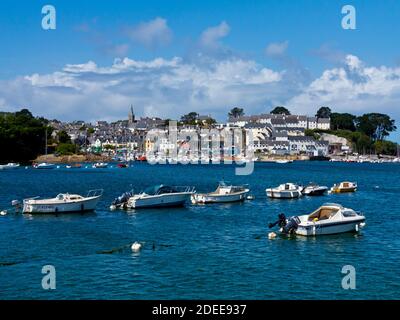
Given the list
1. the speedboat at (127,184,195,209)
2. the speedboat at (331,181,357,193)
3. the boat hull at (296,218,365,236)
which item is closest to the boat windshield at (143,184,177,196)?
the speedboat at (127,184,195,209)

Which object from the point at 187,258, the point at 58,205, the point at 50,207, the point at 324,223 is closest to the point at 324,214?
the point at 324,223

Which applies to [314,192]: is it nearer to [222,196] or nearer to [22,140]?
[222,196]

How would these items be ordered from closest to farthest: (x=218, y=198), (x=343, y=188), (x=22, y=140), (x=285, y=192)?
(x=218, y=198) → (x=285, y=192) → (x=343, y=188) → (x=22, y=140)

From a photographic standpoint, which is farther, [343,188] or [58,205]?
[343,188]

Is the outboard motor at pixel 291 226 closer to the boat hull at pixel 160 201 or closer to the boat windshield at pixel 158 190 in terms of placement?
the boat hull at pixel 160 201

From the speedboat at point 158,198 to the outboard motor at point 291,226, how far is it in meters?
17.2

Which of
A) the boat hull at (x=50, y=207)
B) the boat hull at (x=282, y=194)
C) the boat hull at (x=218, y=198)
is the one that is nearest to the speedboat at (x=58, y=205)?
the boat hull at (x=50, y=207)

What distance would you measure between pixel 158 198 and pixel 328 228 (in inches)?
745

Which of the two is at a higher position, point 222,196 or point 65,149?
point 65,149

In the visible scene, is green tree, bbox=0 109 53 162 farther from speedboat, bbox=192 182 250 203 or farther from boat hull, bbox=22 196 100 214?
boat hull, bbox=22 196 100 214

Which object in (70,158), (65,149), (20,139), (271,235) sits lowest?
(271,235)

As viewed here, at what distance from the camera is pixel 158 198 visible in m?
49.5

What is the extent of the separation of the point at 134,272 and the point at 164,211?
76.3 feet
